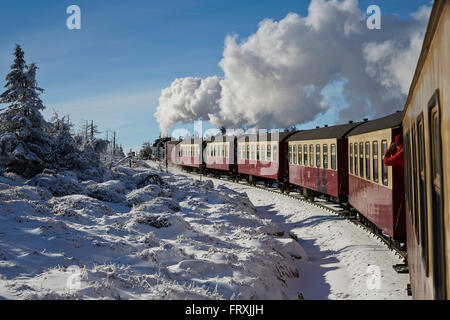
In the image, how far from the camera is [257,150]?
28.4 metres

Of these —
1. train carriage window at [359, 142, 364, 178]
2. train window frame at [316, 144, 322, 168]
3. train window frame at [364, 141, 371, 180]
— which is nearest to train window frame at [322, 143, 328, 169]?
train window frame at [316, 144, 322, 168]

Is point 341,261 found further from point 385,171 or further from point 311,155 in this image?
point 311,155

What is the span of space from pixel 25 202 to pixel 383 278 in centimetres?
1105

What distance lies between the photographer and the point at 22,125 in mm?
20797

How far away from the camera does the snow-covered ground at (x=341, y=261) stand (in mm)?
8766

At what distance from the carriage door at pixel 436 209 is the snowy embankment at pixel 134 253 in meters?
4.39

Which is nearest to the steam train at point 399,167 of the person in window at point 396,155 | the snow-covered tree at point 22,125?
the person in window at point 396,155

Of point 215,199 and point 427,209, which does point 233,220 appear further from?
point 427,209

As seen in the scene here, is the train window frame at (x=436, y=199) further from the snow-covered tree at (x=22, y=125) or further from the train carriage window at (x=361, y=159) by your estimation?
the snow-covered tree at (x=22, y=125)

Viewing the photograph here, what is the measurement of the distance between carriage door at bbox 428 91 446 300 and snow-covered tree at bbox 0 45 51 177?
69.3ft

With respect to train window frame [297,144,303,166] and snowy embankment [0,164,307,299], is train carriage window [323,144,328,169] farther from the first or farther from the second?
snowy embankment [0,164,307,299]

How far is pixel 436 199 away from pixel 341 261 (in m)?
9.45

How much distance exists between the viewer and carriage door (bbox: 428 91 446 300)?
8.23 feet

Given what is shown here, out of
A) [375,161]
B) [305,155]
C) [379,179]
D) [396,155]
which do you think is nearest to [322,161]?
[305,155]
